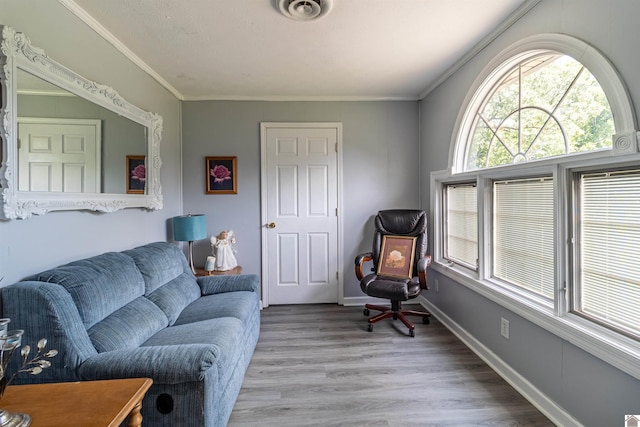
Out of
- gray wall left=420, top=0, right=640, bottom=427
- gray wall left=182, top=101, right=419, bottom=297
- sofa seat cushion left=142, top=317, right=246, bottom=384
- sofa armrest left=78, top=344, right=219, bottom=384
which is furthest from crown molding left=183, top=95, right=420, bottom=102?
sofa armrest left=78, top=344, right=219, bottom=384

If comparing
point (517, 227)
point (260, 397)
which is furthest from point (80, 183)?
point (517, 227)

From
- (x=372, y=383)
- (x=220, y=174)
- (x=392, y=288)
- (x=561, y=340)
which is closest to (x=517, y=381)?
(x=561, y=340)

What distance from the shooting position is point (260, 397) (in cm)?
182

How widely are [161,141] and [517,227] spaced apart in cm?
322

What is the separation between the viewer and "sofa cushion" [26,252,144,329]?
1.41 metres

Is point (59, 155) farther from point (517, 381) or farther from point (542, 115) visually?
point (517, 381)

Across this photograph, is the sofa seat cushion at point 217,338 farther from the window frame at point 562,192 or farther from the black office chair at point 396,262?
the window frame at point 562,192

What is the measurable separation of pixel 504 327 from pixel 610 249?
2.89ft

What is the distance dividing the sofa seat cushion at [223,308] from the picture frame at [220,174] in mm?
1324

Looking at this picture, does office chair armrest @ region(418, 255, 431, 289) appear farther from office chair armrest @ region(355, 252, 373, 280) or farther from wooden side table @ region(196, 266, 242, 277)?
wooden side table @ region(196, 266, 242, 277)

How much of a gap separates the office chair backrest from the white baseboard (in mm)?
684

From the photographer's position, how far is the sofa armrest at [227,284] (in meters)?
2.51

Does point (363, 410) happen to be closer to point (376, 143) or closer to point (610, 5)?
point (610, 5)

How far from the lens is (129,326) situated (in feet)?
5.19
